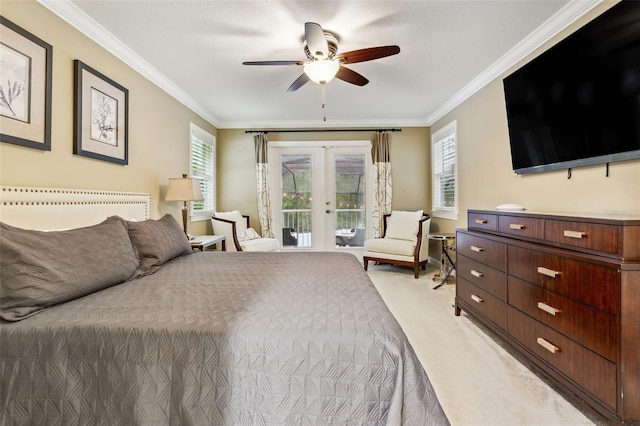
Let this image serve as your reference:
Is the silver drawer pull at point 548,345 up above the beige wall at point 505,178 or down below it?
below

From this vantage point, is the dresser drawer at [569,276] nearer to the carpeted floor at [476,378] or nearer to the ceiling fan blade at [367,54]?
the carpeted floor at [476,378]

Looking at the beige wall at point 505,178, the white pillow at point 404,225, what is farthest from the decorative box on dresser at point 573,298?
the white pillow at point 404,225

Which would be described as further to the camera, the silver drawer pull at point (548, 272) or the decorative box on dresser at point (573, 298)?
the silver drawer pull at point (548, 272)

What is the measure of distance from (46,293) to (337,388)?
1.31 meters

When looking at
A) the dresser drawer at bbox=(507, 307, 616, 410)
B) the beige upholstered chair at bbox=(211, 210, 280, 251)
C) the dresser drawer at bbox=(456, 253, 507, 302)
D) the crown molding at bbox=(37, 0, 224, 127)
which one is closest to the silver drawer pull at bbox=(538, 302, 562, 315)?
the dresser drawer at bbox=(507, 307, 616, 410)

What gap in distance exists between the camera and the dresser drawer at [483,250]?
210cm

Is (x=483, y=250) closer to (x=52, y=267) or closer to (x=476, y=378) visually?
(x=476, y=378)

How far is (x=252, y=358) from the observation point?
995mm

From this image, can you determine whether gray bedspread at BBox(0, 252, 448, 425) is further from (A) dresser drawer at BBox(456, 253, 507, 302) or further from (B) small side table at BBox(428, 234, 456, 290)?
(B) small side table at BBox(428, 234, 456, 290)

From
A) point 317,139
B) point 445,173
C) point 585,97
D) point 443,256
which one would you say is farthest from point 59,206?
point 445,173

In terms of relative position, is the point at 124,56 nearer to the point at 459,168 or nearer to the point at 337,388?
the point at 337,388

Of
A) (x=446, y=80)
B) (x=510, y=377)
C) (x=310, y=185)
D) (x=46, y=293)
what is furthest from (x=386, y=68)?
(x=46, y=293)

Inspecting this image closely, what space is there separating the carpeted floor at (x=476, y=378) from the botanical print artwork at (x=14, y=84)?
3066 mm

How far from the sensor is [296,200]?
520 centimetres
